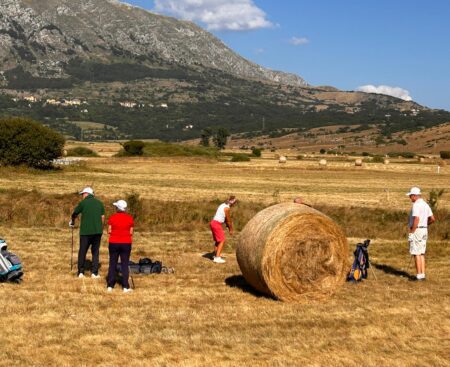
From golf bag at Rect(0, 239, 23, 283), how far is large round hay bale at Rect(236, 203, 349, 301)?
14.9ft

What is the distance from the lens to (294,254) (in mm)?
12406

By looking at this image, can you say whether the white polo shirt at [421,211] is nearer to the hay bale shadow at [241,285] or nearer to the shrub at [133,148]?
the hay bale shadow at [241,285]

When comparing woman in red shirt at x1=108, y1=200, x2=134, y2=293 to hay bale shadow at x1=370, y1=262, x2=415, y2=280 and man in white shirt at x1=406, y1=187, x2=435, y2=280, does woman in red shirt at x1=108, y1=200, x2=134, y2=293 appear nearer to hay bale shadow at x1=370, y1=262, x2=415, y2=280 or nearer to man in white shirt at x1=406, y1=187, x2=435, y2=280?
man in white shirt at x1=406, y1=187, x2=435, y2=280

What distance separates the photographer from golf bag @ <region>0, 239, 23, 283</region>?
1292cm

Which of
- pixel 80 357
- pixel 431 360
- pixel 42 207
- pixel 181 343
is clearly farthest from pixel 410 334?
pixel 42 207

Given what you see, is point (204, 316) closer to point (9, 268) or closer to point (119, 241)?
point (119, 241)

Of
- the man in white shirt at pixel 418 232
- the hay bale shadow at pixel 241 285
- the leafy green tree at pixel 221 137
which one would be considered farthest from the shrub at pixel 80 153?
the man in white shirt at pixel 418 232

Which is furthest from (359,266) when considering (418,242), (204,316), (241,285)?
(204,316)

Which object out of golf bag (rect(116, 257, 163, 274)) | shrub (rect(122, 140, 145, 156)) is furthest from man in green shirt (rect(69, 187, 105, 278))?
shrub (rect(122, 140, 145, 156))

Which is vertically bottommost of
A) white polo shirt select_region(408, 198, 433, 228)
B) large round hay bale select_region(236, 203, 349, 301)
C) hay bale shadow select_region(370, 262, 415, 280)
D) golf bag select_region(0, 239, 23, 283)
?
hay bale shadow select_region(370, 262, 415, 280)

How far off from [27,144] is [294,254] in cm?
4216

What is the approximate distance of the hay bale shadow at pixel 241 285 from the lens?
1283cm

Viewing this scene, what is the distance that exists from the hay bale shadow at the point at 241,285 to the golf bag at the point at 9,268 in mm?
4339

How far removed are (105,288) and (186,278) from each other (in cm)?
206
